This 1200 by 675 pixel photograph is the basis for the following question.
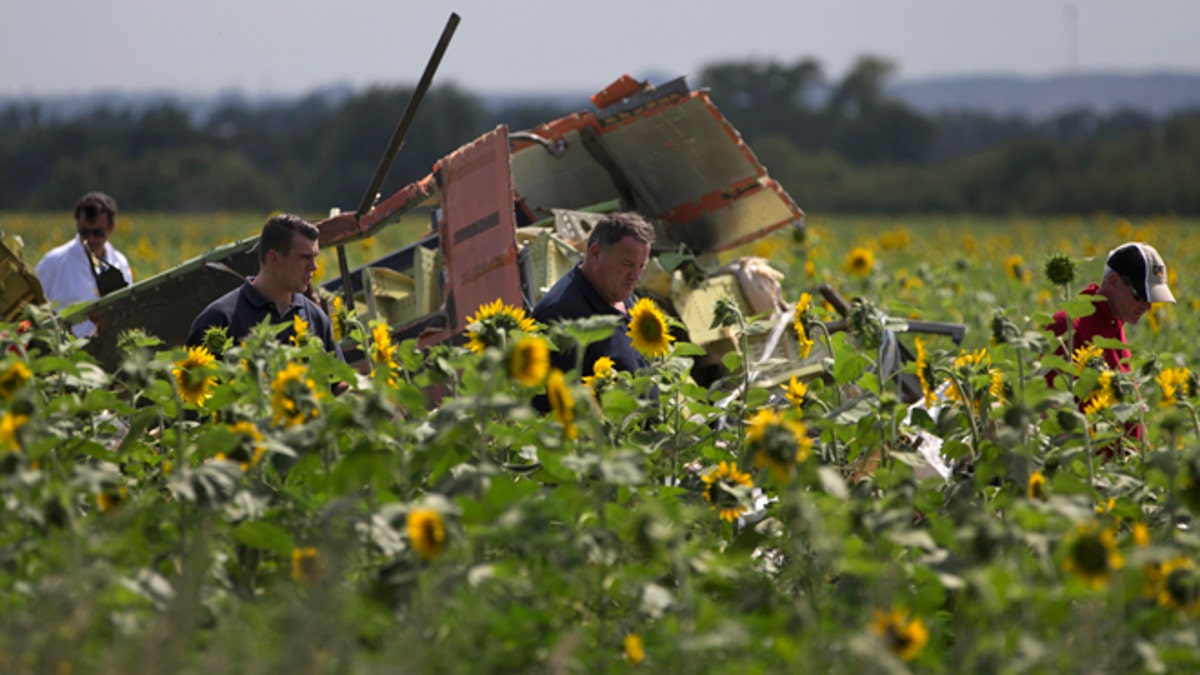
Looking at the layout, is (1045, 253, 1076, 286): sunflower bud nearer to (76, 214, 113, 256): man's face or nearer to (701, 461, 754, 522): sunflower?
(701, 461, 754, 522): sunflower

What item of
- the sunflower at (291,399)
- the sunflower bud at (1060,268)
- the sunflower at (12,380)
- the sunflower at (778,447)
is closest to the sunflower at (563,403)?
the sunflower at (778,447)

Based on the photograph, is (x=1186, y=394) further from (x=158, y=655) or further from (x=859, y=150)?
(x=859, y=150)

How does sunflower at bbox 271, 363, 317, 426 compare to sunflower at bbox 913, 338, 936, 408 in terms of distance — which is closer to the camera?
sunflower at bbox 271, 363, 317, 426

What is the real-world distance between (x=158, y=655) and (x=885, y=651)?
47.6 inches

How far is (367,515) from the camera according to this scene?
306 centimetres

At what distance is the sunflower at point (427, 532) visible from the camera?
2.66m

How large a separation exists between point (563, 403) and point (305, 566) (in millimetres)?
623

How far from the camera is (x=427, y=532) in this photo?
2676 mm

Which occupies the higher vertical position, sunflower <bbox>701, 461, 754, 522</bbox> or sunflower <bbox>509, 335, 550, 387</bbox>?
sunflower <bbox>509, 335, 550, 387</bbox>

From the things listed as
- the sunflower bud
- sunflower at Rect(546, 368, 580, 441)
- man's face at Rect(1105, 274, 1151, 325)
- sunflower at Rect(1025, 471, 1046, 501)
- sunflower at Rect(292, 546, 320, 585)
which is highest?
sunflower at Rect(546, 368, 580, 441)

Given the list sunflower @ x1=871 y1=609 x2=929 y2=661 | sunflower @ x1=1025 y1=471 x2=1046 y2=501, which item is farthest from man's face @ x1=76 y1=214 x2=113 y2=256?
sunflower @ x1=871 y1=609 x2=929 y2=661

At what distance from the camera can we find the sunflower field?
8.48ft

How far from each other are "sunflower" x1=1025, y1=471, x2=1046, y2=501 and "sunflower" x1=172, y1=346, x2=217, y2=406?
6.46 feet

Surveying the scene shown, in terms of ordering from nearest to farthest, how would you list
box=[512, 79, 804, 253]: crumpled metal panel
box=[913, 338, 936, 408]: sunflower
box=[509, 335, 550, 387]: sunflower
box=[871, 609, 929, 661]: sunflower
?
1. box=[871, 609, 929, 661]: sunflower
2. box=[509, 335, 550, 387]: sunflower
3. box=[913, 338, 936, 408]: sunflower
4. box=[512, 79, 804, 253]: crumpled metal panel
